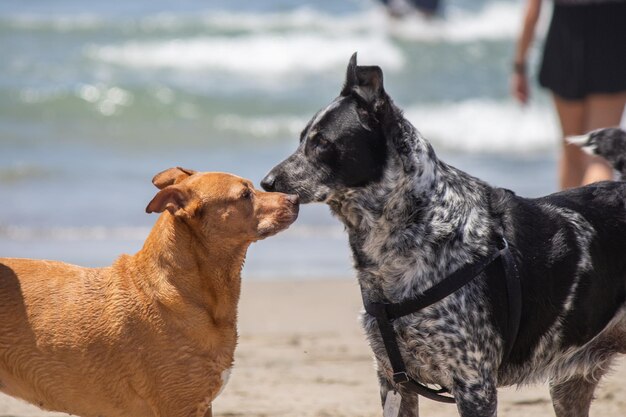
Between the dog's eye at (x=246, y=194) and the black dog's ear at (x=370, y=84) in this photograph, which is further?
the dog's eye at (x=246, y=194)

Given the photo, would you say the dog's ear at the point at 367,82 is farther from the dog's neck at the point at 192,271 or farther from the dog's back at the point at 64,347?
the dog's back at the point at 64,347

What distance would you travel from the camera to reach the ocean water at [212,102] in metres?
8.57

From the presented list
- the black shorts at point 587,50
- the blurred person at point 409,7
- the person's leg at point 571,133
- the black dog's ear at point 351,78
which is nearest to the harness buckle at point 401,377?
the black dog's ear at point 351,78

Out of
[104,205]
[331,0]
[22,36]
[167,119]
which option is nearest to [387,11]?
[331,0]

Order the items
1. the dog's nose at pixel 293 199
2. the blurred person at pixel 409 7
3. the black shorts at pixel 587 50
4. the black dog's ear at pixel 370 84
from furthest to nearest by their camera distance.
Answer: the blurred person at pixel 409 7
the black shorts at pixel 587 50
the dog's nose at pixel 293 199
the black dog's ear at pixel 370 84

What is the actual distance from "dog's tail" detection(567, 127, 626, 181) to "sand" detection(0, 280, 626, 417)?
2.75ft

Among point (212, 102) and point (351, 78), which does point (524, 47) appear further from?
point (212, 102)

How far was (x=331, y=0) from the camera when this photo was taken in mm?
20922

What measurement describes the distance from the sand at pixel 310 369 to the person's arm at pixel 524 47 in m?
1.71

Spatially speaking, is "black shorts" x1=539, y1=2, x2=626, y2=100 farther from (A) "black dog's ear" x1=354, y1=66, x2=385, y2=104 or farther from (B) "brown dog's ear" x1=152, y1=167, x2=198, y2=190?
(B) "brown dog's ear" x1=152, y1=167, x2=198, y2=190

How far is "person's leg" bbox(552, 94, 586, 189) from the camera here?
5.98 meters

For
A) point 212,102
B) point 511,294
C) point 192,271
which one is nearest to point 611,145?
point 511,294

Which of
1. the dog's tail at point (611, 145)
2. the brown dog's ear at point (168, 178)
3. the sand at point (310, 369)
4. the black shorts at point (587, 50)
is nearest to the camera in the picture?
the brown dog's ear at point (168, 178)

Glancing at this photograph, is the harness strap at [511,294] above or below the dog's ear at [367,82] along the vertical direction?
below
